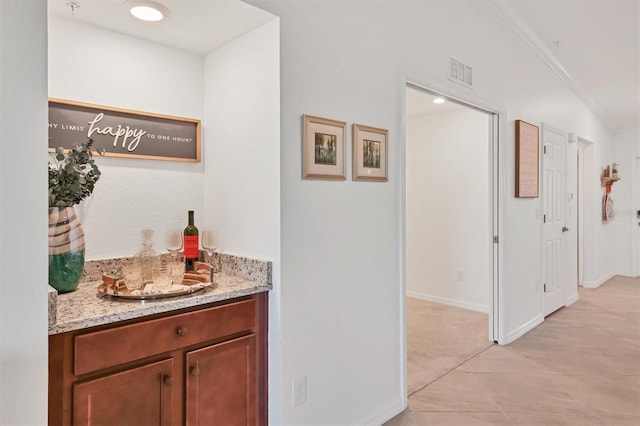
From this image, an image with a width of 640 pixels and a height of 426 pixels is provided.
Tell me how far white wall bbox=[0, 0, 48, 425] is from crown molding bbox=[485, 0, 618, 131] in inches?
122

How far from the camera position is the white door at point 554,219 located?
4.28 meters

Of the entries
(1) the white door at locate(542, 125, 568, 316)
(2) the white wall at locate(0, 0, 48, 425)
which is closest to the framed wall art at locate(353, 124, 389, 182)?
(2) the white wall at locate(0, 0, 48, 425)

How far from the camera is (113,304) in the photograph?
1.47 m

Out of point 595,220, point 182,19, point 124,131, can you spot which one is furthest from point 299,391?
point 595,220

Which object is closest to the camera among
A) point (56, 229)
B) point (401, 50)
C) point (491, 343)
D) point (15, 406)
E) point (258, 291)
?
point (15, 406)

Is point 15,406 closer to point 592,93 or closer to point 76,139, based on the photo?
point 76,139

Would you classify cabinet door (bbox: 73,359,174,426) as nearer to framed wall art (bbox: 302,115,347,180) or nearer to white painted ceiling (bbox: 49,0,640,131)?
framed wall art (bbox: 302,115,347,180)

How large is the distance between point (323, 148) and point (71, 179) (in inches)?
42.2

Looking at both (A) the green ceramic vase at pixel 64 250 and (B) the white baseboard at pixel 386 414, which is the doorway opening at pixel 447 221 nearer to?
(B) the white baseboard at pixel 386 414

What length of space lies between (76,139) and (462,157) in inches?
160

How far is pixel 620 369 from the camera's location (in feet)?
10.0

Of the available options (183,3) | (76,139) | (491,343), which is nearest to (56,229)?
(76,139)

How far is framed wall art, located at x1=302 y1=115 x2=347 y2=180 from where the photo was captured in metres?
1.87

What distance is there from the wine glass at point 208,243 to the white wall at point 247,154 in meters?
0.04
